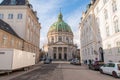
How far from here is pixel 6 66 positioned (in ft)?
50.3

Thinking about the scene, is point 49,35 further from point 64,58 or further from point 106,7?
point 106,7

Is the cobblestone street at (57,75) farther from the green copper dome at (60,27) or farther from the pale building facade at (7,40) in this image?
the green copper dome at (60,27)

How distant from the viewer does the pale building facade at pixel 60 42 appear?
9812 cm

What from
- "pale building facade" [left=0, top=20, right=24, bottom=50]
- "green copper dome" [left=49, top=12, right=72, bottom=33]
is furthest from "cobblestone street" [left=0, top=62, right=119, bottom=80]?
"green copper dome" [left=49, top=12, right=72, bottom=33]

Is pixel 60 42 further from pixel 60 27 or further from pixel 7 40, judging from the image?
pixel 7 40

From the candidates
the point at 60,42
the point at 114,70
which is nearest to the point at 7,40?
the point at 114,70

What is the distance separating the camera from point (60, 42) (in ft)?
320

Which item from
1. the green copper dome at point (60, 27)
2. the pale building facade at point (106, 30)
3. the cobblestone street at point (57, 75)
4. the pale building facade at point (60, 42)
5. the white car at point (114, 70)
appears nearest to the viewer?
the cobblestone street at point (57, 75)

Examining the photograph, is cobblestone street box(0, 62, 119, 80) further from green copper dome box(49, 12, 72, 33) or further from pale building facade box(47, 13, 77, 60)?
green copper dome box(49, 12, 72, 33)

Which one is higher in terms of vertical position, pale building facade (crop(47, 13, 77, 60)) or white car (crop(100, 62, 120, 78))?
pale building facade (crop(47, 13, 77, 60))

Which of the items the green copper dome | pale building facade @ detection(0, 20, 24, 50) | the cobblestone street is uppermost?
the green copper dome

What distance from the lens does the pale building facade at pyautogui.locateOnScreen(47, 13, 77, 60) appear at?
98.1m

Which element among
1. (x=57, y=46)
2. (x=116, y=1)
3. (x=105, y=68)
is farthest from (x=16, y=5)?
(x=57, y=46)

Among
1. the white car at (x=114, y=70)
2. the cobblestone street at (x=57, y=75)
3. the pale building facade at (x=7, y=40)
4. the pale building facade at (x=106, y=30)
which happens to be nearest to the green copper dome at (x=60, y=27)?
the pale building facade at (x=106, y=30)
